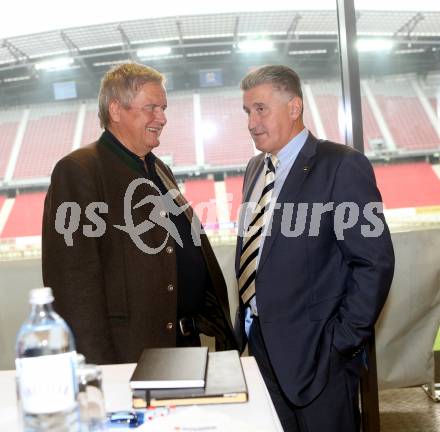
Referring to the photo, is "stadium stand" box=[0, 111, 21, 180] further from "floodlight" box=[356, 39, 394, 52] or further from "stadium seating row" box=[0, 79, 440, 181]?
"floodlight" box=[356, 39, 394, 52]

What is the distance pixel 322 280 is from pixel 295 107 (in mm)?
642

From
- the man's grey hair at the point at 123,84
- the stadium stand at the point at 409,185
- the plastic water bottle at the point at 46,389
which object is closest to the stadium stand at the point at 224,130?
the stadium stand at the point at 409,185

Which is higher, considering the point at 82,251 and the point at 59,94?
the point at 59,94

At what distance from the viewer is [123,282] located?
1734mm

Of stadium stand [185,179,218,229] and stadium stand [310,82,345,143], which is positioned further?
stadium stand [185,179,218,229]

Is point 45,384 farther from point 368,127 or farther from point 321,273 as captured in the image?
point 368,127

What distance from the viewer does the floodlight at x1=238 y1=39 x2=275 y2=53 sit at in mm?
3271

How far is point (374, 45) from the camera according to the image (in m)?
3.28

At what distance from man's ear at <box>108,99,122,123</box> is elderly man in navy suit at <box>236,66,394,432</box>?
0.62m

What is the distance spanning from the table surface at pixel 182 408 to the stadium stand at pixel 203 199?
82.1 inches

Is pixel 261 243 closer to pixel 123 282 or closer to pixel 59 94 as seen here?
pixel 123 282

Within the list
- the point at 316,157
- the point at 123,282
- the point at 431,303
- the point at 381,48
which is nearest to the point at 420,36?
the point at 381,48

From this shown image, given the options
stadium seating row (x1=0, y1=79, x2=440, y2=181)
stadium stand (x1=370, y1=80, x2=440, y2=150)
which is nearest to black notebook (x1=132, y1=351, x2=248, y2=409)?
stadium seating row (x1=0, y1=79, x2=440, y2=181)

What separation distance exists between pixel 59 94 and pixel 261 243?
195cm
